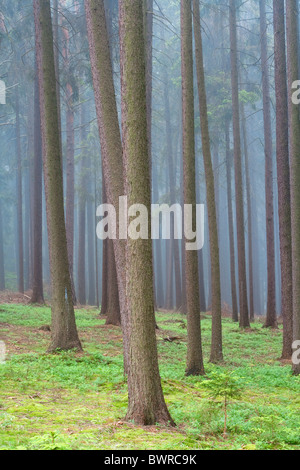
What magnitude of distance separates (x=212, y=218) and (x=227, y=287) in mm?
33787

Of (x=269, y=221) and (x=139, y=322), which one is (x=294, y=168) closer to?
(x=139, y=322)

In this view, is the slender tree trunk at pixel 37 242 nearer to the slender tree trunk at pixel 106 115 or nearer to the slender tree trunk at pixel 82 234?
the slender tree trunk at pixel 82 234

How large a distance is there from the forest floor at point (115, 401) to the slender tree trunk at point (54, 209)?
651 millimetres

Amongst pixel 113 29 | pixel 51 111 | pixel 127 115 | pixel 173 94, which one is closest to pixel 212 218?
pixel 51 111

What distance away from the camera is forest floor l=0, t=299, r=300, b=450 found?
5.68 metres

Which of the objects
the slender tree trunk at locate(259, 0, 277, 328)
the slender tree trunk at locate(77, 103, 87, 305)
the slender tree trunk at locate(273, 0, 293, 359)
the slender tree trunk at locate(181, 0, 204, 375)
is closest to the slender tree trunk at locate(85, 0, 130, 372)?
the slender tree trunk at locate(181, 0, 204, 375)

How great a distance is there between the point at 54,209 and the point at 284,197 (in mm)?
5705

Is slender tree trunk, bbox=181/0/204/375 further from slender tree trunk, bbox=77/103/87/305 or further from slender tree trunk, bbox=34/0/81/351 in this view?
slender tree trunk, bbox=77/103/87/305

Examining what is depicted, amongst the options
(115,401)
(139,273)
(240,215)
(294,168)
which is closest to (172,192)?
(240,215)

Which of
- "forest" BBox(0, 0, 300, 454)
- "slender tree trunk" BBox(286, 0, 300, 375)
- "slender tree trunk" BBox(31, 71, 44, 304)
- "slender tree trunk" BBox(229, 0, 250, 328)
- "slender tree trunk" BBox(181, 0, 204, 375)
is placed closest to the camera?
"forest" BBox(0, 0, 300, 454)

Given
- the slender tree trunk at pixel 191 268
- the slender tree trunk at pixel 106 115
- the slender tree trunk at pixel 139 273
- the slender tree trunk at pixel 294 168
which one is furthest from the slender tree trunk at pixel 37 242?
the slender tree trunk at pixel 139 273

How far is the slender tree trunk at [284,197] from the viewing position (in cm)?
1333

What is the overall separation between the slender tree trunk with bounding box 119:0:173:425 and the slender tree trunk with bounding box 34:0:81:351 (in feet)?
16.0
